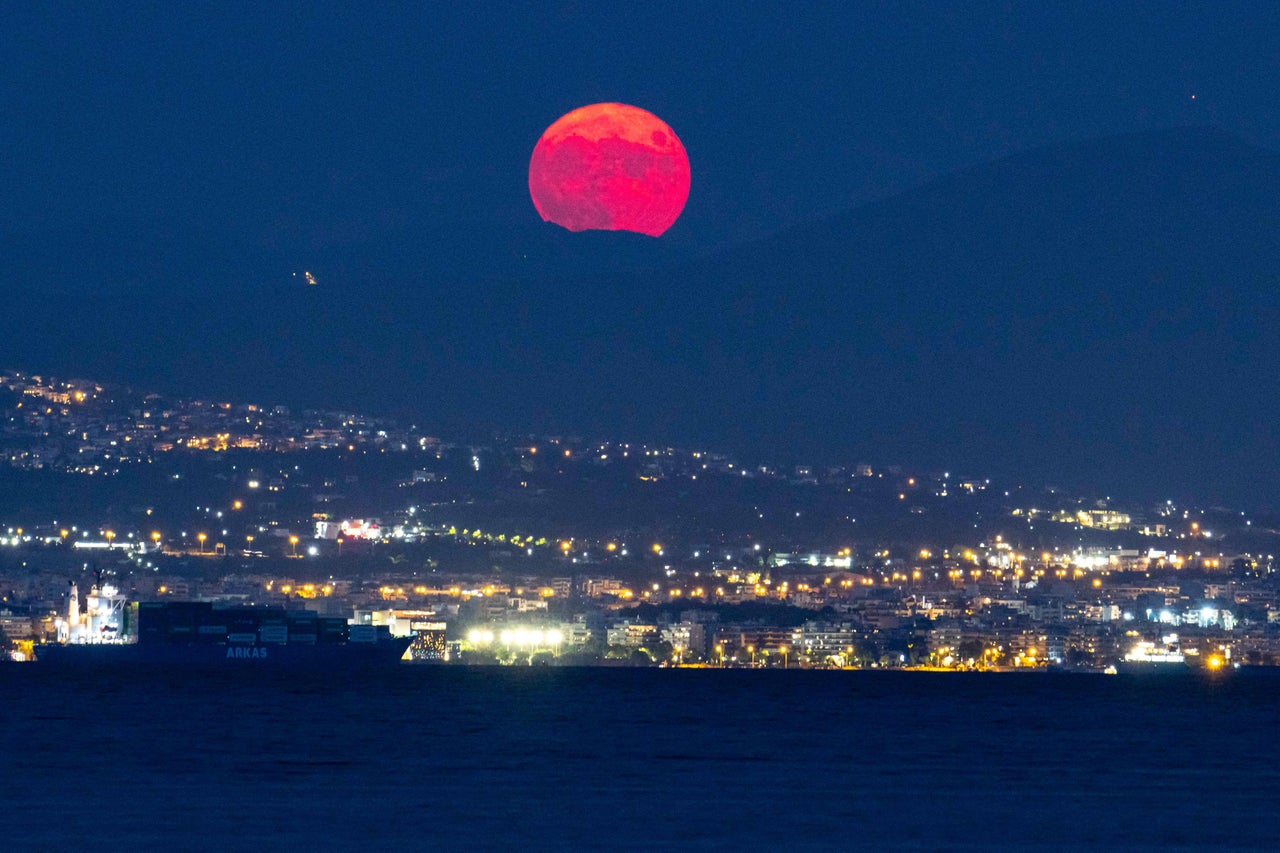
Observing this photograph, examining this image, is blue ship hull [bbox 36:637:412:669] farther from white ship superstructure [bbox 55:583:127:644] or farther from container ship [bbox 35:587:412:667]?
white ship superstructure [bbox 55:583:127:644]

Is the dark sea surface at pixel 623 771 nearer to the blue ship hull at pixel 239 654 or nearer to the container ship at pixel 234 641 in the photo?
the blue ship hull at pixel 239 654

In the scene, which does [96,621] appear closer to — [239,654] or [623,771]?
[239,654]

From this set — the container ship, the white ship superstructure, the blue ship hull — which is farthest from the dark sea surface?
the white ship superstructure

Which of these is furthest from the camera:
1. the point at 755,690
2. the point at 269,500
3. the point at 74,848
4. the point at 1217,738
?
the point at 269,500

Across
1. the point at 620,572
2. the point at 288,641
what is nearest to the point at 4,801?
the point at 288,641

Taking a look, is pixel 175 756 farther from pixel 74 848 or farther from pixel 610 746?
pixel 74 848

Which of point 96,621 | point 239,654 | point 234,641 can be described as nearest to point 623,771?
point 239,654
